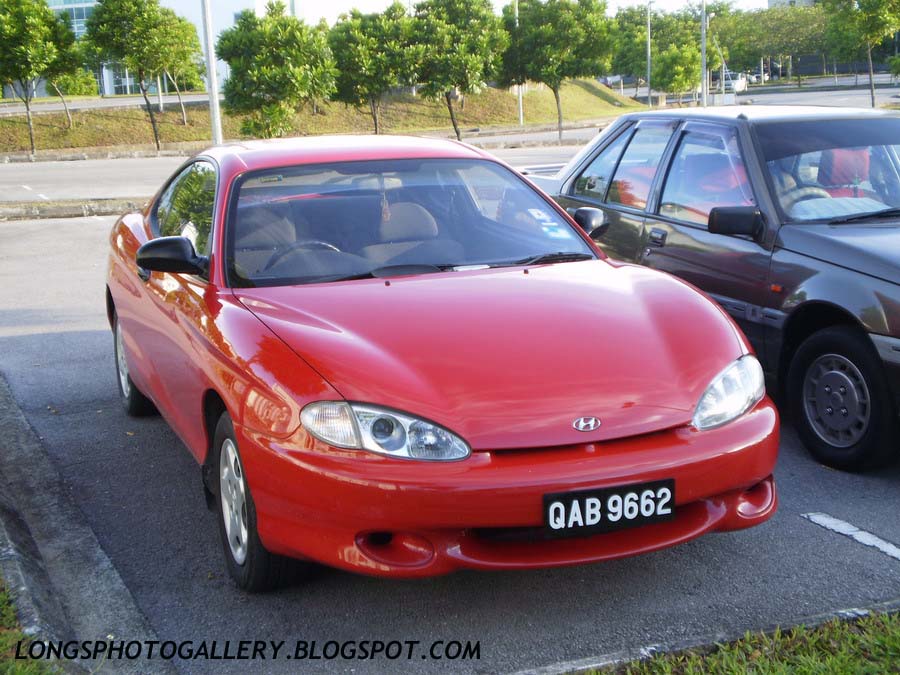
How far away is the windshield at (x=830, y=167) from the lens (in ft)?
17.3

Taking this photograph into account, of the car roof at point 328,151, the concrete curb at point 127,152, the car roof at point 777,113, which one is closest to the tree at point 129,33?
the concrete curb at point 127,152

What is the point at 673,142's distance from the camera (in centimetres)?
609

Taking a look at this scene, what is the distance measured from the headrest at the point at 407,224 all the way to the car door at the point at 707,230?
172 cm

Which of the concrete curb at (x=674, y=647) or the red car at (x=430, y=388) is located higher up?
the red car at (x=430, y=388)

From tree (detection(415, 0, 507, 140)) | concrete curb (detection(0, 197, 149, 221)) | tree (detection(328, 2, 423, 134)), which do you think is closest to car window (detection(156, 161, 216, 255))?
concrete curb (detection(0, 197, 149, 221))

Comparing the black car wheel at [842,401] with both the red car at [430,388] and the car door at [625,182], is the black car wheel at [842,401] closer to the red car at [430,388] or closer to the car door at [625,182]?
the red car at [430,388]

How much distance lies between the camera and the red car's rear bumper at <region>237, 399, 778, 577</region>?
3074 millimetres

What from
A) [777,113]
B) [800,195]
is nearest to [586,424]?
[800,195]

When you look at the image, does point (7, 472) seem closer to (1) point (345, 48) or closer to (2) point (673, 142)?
(2) point (673, 142)

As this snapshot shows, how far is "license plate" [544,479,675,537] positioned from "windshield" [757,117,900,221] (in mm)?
2465

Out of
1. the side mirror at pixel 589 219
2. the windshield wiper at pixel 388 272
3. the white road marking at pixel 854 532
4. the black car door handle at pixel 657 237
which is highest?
the side mirror at pixel 589 219

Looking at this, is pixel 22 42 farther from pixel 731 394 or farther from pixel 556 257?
pixel 731 394

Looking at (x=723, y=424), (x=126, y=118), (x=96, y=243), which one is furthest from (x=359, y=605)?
(x=126, y=118)

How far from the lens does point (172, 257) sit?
4172mm
